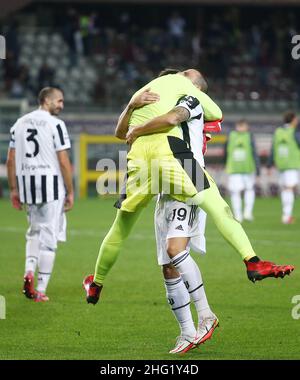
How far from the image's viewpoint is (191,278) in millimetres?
8672

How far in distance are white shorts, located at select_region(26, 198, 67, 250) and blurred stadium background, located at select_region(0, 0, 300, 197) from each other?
64.8 feet

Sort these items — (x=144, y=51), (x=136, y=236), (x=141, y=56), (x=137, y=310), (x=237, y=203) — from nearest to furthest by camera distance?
(x=137, y=310) < (x=136, y=236) < (x=237, y=203) < (x=141, y=56) < (x=144, y=51)

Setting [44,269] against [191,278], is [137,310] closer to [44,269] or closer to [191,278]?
[44,269]

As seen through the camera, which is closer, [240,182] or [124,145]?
[240,182]

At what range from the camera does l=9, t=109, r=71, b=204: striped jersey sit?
1195cm

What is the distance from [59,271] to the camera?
14.6 m

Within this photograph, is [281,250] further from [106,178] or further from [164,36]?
[164,36]

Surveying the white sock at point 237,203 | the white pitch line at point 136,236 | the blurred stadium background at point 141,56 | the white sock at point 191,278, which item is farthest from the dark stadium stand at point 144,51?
the white sock at point 191,278

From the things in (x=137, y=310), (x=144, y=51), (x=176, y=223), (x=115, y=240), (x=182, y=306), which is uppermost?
(x=176, y=223)

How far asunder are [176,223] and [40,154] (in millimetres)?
3734

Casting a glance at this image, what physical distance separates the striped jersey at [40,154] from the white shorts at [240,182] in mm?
11780

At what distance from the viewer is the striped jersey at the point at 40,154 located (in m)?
11.9

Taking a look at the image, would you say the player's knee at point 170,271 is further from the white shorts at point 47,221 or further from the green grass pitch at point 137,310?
the white shorts at point 47,221

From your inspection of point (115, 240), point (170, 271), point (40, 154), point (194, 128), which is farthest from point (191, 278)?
point (40, 154)
